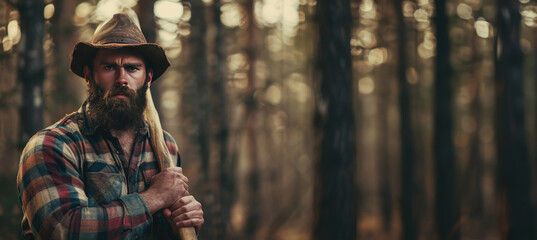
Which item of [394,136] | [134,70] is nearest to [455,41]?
[394,136]

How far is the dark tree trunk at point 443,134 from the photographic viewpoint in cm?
920

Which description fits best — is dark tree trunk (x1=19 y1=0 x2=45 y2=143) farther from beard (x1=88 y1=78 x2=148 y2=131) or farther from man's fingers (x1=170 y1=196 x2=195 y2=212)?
man's fingers (x1=170 y1=196 x2=195 y2=212)

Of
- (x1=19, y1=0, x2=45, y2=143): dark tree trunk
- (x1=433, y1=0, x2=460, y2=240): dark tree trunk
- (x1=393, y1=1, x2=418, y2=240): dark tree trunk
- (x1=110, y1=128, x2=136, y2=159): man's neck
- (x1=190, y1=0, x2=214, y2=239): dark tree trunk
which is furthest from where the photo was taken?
(x1=393, y1=1, x2=418, y2=240): dark tree trunk

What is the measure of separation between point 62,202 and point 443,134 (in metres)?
8.59

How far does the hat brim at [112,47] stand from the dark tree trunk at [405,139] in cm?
1032

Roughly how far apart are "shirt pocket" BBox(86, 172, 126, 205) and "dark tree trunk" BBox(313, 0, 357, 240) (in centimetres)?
369

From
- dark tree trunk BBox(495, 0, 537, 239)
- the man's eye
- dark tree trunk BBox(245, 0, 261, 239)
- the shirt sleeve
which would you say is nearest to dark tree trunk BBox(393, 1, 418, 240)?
dark tree trunk BBox(245, 0, 261, 239)

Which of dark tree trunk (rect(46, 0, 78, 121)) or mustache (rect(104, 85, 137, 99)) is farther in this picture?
dark tree trunk (rect(46, 0, 78, 121))

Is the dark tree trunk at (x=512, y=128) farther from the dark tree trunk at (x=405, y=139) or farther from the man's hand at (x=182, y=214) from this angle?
the man's hand at (x=182, y=214)

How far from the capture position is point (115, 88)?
2.66 m

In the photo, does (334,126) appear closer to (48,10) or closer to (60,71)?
(48,10)

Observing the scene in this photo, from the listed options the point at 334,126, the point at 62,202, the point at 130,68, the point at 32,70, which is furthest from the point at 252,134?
the point at 62,202

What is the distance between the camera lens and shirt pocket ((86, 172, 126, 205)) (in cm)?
247

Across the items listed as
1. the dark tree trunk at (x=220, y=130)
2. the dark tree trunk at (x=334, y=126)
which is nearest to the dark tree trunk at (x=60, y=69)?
the dark tree trunk at (x=220, y=130)
